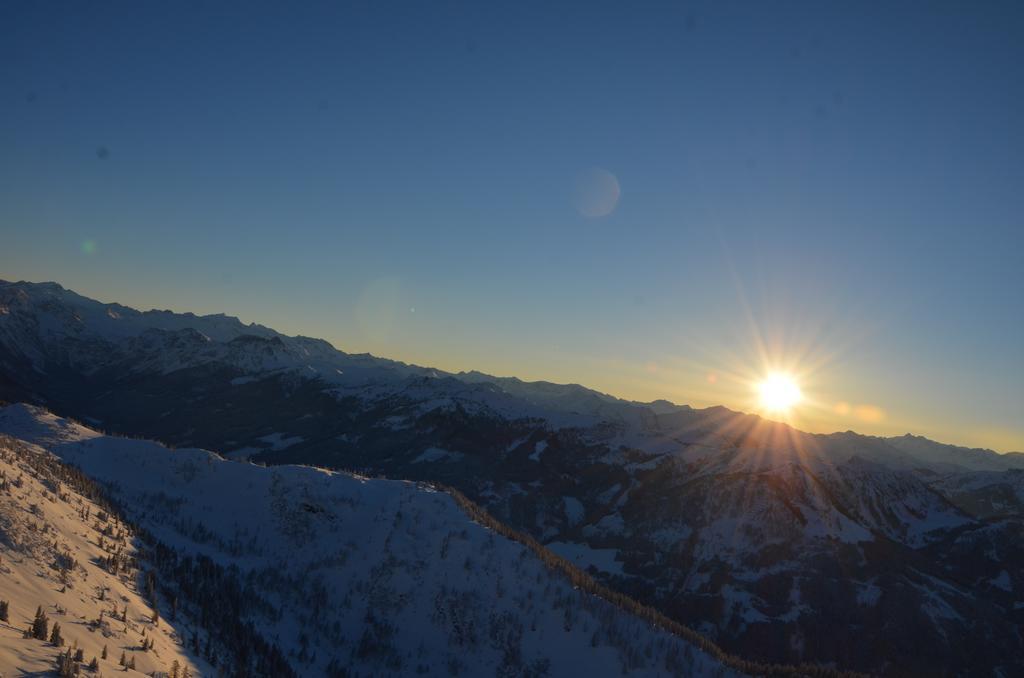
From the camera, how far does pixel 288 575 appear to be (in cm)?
5612

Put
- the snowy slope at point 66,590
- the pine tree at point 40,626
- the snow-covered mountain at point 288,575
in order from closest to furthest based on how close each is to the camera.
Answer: the pine tree at point 40,626, the snowy slope at point 66,590, the snow-covered mountain at point 288,575

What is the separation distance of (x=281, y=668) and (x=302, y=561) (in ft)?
70.8

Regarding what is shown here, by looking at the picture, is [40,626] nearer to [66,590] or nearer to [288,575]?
[66,590]

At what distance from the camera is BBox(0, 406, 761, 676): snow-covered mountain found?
29578 mm

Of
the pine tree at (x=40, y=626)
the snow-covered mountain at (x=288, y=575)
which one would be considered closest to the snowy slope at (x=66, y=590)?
the snow-covered mountain at (x=288, y=575)

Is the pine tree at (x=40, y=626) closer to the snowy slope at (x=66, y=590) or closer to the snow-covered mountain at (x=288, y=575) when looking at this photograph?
the snowy slope at (x=66, y=590)

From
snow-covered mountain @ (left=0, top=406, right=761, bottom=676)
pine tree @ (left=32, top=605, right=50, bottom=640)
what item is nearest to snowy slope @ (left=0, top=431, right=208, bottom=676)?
snow-covered mountain @ (left=0, top=406, right=761, bottom=676)

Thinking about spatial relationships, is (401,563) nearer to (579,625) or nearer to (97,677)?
(579,625)

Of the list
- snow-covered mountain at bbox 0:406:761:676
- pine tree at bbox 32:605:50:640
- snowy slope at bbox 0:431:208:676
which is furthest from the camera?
snow-covered mountain at bbox 0:406:761:676

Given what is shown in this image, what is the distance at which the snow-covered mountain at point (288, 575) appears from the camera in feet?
97.0

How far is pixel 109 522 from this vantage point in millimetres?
43875

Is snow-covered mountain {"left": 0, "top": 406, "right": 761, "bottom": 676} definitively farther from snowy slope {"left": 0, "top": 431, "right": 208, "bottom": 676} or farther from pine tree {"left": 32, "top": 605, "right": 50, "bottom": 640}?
pine tree {"left": 32, "top": 605, "right": 50, "bottom": 640}

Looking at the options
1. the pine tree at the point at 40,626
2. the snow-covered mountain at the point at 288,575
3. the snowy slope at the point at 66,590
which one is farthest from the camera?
the snow-covered mountain at the point at 288,575

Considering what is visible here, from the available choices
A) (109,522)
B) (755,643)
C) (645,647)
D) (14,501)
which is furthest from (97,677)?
(755,643)
